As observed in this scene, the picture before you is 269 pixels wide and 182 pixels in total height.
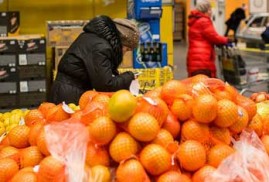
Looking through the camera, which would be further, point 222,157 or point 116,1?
point 116,1

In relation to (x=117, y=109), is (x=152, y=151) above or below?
below

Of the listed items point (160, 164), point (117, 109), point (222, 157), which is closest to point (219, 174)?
point (222, 157)

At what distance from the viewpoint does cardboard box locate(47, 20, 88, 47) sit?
22.6 ft

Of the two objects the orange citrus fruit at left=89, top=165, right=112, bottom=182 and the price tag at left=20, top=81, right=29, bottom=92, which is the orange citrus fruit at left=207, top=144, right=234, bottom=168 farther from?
the price tag at left=20, top=81, right=29, bottom=92

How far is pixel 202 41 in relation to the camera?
22.8 feet

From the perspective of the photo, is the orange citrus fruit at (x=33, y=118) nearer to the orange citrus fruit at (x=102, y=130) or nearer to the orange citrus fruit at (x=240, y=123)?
the orange citrus fruit at (x=102, y=130)

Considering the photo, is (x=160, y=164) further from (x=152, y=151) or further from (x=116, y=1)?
(x=116, y=1)

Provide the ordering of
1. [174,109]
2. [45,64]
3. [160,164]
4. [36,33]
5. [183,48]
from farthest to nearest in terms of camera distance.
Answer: [183,48] → [36,33] → [45,64] → [174,109] → [160,164]

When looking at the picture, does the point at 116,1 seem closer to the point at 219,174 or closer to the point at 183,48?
the point at 219,174

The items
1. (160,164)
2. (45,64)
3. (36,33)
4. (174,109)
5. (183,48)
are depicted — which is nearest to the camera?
(160,164)

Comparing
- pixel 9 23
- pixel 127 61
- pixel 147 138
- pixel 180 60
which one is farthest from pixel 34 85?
pixel 180 60

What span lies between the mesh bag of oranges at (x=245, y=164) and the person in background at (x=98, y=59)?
1.67 metres

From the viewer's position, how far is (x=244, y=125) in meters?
2.08

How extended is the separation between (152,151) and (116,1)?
6.05 metres
